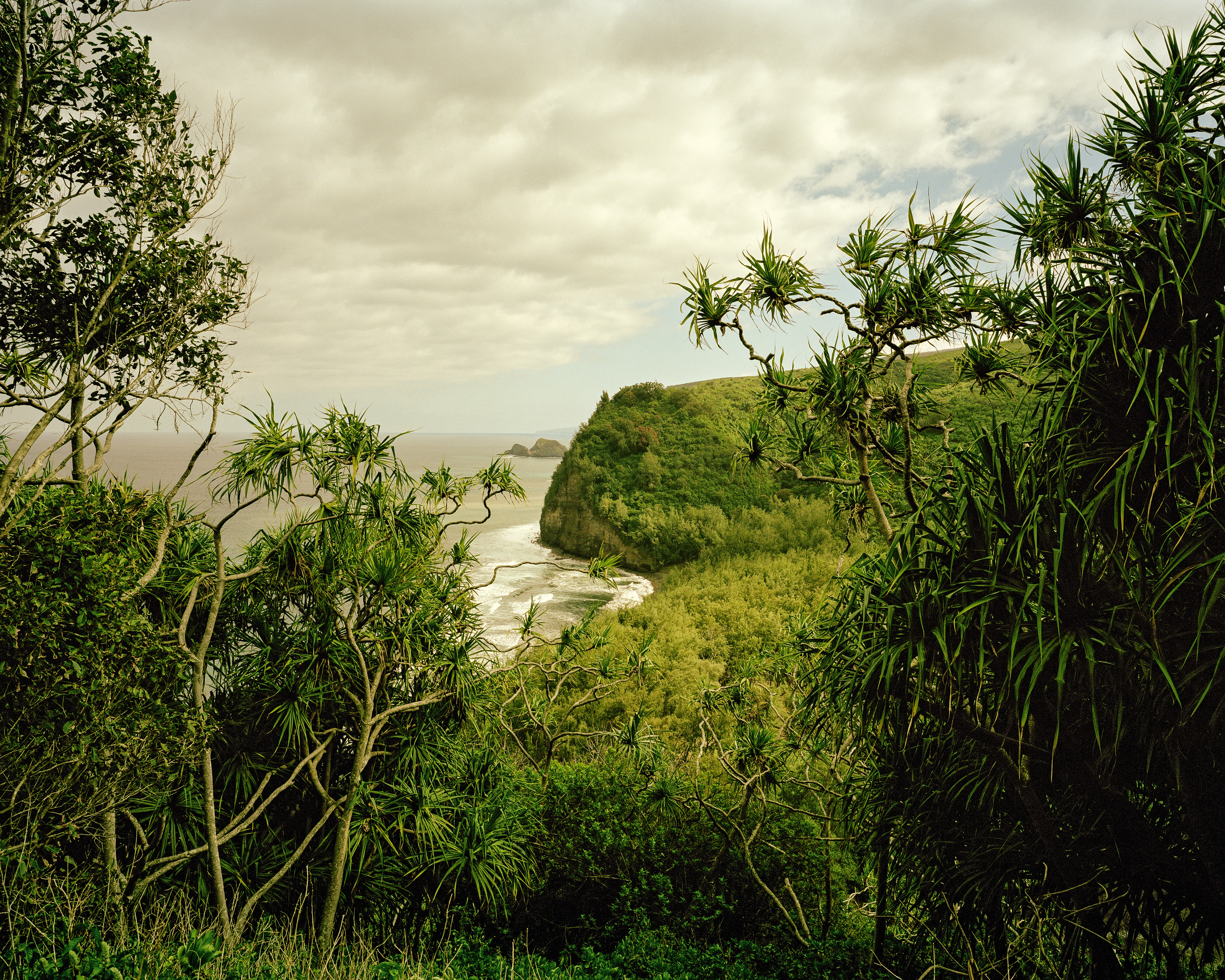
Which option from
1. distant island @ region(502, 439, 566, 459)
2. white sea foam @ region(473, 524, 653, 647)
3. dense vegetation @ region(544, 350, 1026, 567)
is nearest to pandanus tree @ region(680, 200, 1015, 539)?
white sea foam @ region(473, 524, 653, 647)

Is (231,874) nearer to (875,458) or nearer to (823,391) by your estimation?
(823,391)

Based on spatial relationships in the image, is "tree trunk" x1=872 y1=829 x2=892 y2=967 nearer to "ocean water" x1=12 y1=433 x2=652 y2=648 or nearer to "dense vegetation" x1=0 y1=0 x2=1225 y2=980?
"dense vegetation" x1=0 y1=0 x2=1225 y2=980

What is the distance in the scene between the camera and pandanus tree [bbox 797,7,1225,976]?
2441 mm

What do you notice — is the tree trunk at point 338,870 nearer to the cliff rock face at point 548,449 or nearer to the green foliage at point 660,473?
the green foliage at point 660,473

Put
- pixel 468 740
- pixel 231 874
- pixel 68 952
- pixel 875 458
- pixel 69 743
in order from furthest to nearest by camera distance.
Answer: pixel 468 740 → pixel 875 458 → pixel 231 874 → pixel 69 743 → pixel 68 952

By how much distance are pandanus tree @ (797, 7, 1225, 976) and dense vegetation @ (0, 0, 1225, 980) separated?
0.09 ft

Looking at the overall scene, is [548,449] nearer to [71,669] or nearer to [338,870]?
[338,870]

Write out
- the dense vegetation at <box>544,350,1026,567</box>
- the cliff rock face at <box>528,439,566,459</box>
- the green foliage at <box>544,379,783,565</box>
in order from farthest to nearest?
the cliff rock face at <box>528,439,566,459</box> < the green foliage at <box>544,379,783,565</box> < the dense vegetation at <box>544,350,1026,567</box>

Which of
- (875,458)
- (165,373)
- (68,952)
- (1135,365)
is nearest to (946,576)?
(1135,365)

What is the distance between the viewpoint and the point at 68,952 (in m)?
2.10

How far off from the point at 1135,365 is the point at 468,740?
6178mm

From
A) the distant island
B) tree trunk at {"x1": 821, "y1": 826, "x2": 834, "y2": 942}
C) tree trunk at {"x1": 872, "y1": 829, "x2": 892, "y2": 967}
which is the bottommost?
tree trunk at {"x1": 821, "y1": 826, "x2": 834, "y2": 942}

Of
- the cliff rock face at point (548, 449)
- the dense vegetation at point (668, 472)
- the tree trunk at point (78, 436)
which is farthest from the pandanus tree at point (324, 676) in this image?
the cliff rock face at point (548, 449)

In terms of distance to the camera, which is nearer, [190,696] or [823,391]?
[823,391]
